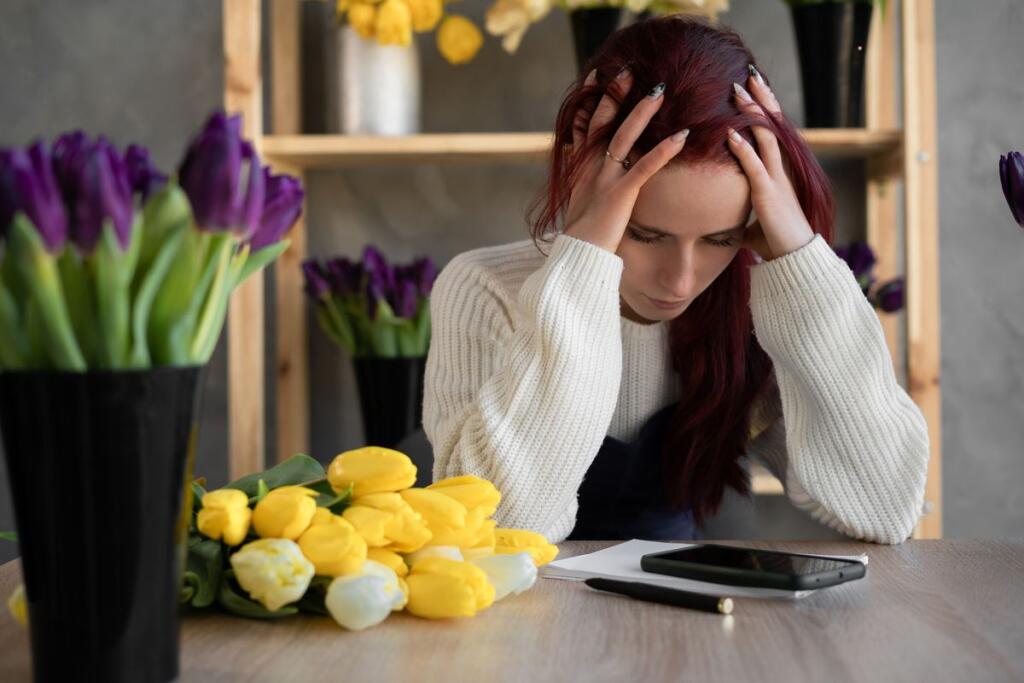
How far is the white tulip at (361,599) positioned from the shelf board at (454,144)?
50.5 inches

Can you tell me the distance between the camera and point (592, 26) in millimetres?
1872

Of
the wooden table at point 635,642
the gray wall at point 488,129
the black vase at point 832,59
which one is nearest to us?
the wooden table at point 635,642

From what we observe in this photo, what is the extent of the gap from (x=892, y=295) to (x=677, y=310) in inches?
29.6

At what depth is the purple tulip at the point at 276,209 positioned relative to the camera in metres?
0.58

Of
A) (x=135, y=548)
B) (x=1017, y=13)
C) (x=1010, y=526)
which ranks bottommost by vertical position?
(x=1010, y=526)

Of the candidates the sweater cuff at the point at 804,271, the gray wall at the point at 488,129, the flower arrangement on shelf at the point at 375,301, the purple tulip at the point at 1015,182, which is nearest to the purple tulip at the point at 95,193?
the purple tulip at the point at 1015,182

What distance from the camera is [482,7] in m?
2.17

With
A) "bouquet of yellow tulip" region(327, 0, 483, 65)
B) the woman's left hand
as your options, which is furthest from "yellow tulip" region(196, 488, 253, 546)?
"bouquet of yellow tulip" region(327, 0, 483, 65)

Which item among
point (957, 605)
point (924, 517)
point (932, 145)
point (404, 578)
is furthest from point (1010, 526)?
point (404, 578)

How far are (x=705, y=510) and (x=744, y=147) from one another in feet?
1.48

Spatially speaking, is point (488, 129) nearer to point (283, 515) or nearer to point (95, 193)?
point (283, 515)

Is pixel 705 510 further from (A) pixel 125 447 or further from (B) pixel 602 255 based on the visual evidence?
(A) pixel 125 447

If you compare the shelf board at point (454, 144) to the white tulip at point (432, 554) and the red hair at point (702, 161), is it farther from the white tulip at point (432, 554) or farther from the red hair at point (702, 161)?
the white tulip at point (432, 554)

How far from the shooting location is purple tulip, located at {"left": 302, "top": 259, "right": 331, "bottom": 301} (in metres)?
1.98
